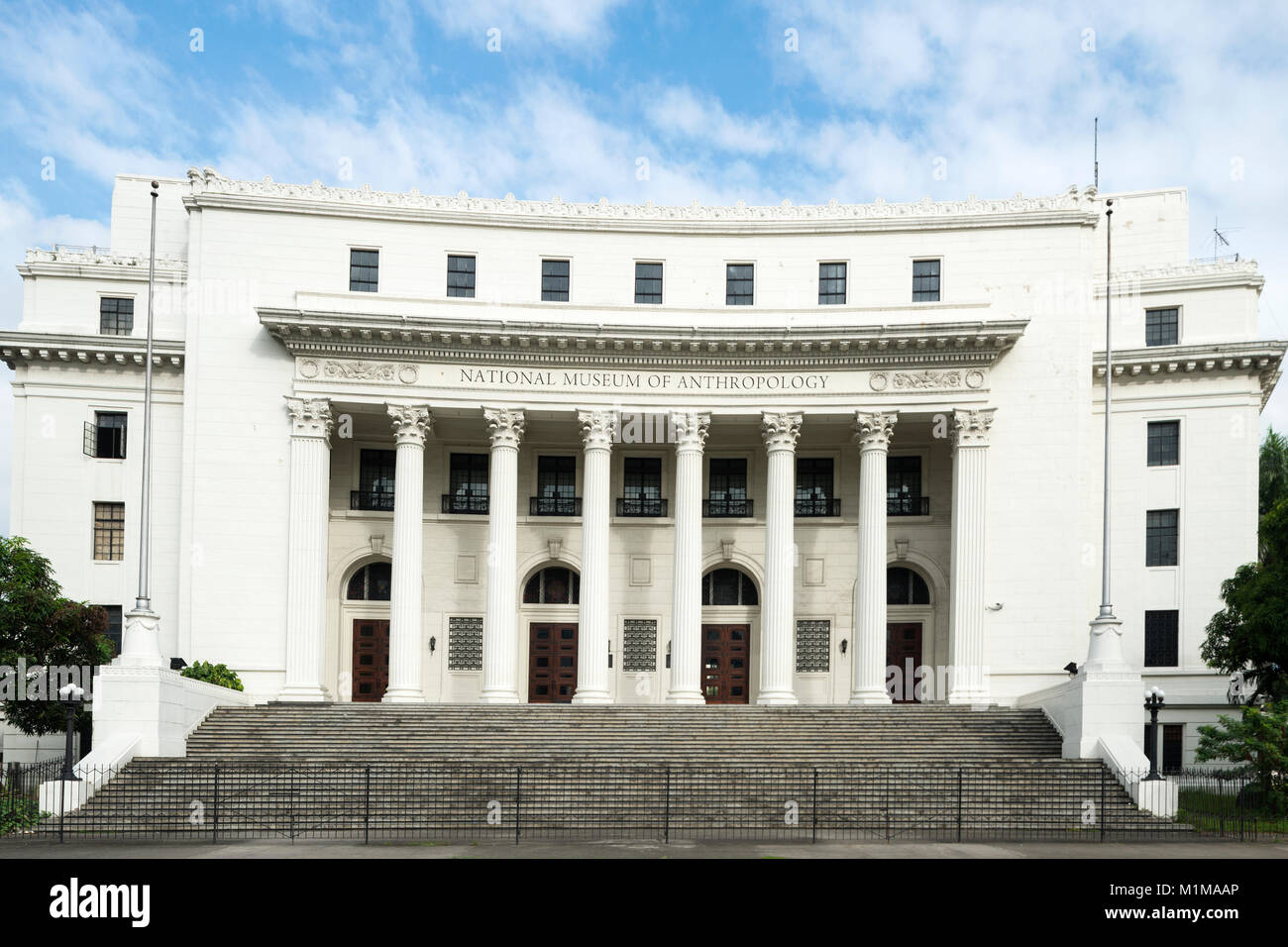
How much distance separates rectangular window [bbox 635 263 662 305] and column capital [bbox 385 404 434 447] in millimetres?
9097

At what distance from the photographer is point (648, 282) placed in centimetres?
4888

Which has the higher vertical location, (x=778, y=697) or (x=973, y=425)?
(x=973, y=425)

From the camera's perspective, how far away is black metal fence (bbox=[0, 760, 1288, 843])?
90.6 ft

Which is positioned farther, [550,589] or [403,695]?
[550,589]

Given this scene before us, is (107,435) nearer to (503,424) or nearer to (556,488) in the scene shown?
(503,424)

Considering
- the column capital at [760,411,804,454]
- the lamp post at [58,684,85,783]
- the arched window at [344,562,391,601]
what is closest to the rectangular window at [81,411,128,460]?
the arched window at [344,562,391,601]

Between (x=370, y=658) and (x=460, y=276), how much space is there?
47.4ft

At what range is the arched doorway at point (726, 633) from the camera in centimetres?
4981

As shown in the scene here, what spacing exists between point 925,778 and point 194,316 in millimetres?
29219

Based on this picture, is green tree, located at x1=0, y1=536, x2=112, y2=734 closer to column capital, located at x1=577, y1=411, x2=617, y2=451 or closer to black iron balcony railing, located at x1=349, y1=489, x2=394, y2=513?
black iron balcony railing, located at x1=349, y1=489, x2=394, y2=513

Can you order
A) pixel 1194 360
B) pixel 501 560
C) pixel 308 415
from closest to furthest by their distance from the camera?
pixel 308 415, pixel 501 560, pixel 1194 360

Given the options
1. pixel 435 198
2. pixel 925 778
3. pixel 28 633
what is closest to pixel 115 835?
pixel 28 633

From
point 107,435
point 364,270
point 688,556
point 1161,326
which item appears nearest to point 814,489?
point 688,556
